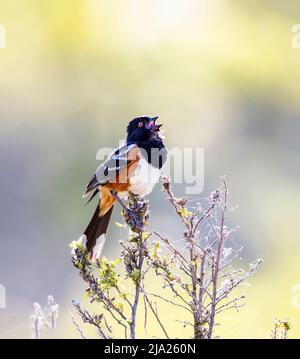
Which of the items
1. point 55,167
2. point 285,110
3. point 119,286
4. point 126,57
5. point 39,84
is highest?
point 126,57

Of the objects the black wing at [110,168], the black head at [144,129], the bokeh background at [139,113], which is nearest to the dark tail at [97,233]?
the black wing at [110,168]

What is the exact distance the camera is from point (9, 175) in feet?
33.7

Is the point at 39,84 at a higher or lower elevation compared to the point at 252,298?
higher

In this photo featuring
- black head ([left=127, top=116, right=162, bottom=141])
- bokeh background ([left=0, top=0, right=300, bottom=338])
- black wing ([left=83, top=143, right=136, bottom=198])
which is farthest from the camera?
bokeh background ([left=0, top=0, right=300, bottom=338])

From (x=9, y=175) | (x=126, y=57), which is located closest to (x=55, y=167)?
(x=9, y=175)

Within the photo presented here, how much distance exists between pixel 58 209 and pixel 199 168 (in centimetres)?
201

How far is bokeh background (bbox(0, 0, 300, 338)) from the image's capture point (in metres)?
8.73

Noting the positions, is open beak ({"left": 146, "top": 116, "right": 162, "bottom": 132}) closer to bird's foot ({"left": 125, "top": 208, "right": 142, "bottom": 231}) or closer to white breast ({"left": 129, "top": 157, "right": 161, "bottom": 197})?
white breast ({"left": 129, "top": 157, "right": 161, "bottom": 197})

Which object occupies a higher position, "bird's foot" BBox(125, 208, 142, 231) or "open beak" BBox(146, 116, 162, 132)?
"open beak" BBox(146, 116, 162, 132)

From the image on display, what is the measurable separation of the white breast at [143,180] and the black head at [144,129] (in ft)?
0.72

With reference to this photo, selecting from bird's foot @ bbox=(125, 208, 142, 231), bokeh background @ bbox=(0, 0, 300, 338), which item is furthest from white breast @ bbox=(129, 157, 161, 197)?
bokeh background @ bbox=(0, 0, 300, 338)

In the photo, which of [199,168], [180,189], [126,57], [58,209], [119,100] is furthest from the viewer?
[126,57]

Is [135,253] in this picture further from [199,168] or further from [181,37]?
[181,37]

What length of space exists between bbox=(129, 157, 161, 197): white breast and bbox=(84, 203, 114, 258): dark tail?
0.22 metres
